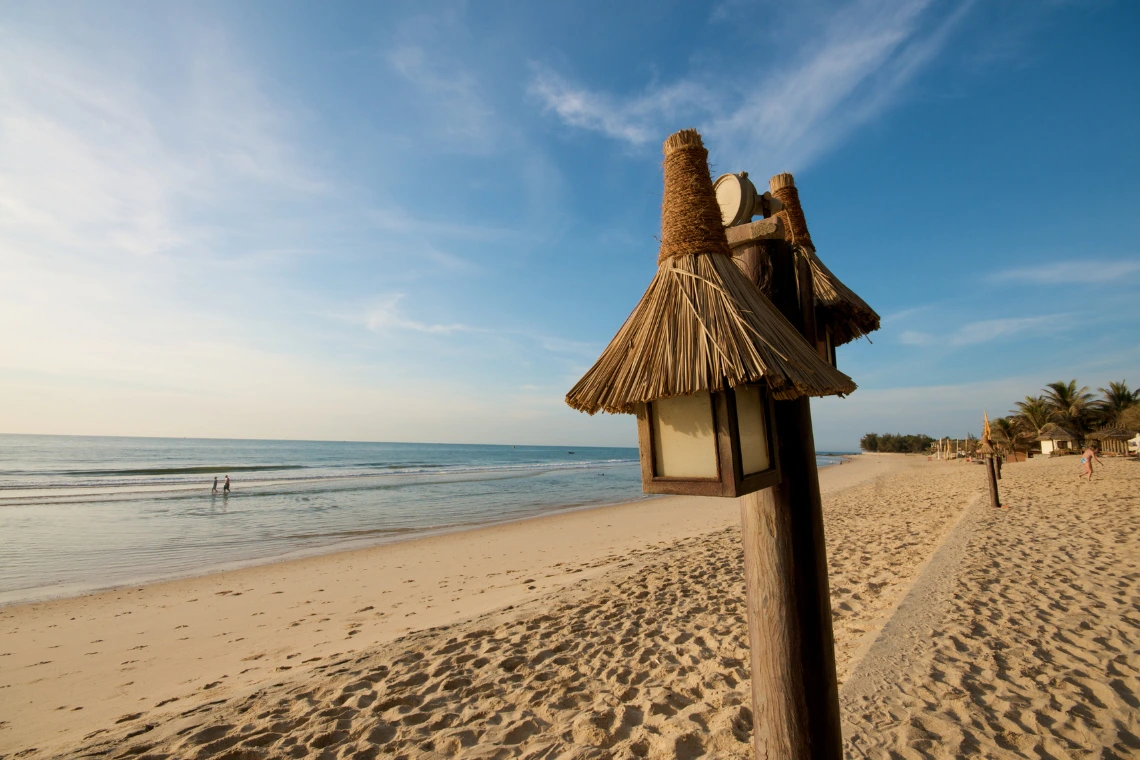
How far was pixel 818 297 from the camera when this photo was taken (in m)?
2.00

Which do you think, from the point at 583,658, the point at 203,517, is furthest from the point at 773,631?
the point at 203,517

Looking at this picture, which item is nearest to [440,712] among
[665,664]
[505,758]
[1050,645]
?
[505,758]

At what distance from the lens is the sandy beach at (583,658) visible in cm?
270

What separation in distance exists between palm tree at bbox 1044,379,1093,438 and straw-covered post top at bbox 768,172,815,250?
124 ft

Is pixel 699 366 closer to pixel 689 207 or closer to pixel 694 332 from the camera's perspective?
pixel 694 332

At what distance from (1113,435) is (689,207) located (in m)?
34.3

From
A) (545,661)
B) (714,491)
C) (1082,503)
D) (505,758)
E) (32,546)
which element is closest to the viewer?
(714,491)

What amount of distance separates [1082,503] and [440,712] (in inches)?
466

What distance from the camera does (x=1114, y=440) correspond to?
949 inches

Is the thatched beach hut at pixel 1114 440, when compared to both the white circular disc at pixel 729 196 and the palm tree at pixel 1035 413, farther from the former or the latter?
the white circular disc at pixel 729 196

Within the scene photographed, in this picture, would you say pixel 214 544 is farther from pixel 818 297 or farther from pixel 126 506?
pixel 818 297

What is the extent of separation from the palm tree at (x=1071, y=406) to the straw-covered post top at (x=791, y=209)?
37717mm

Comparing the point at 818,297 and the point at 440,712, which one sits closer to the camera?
the point at 818,297

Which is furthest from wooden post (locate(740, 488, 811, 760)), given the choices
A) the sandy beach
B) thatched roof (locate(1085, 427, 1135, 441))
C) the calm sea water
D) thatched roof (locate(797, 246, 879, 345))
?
thatched roof (locate(1085, 427, 1135, 441))
